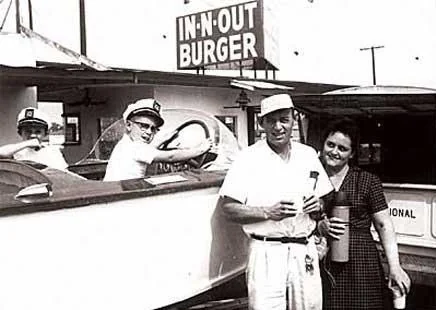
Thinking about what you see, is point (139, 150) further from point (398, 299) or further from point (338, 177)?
point (398, 299)

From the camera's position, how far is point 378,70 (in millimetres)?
34094

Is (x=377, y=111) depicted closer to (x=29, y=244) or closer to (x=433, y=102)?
(x=433, y=102)

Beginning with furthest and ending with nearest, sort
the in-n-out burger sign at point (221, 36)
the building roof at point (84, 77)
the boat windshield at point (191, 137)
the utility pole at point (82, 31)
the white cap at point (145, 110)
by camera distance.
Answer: the in-n-out burger sign at point (221, 36)
the utility pole at point (82, 31)
the building roof at point (84, 77)
the boat windshield at point (191, 137)
the white cap at point (145, 110)

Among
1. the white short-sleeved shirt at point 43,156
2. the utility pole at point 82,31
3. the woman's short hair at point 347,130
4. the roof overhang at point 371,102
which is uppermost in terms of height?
the utility pole at point 82,31

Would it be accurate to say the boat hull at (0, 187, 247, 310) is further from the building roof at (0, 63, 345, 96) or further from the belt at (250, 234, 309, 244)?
the building roof at (0, 63, 345, 96)

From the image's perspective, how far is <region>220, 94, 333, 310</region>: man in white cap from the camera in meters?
3.10

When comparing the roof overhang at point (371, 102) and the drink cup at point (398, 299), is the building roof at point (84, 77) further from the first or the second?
the drink cup at point (398, 299)

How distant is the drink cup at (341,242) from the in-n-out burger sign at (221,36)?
12.5m

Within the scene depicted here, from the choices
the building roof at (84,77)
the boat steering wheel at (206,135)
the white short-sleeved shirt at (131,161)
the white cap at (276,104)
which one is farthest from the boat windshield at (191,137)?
the building roof at (84,77)

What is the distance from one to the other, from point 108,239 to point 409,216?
244cm

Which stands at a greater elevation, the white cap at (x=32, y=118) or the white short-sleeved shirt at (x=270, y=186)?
the white cap at (x=32, y=118)

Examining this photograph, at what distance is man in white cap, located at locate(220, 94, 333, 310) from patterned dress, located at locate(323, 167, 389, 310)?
0.70ft

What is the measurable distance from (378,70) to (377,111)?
98.2 feet

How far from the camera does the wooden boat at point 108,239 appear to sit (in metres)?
2.75
